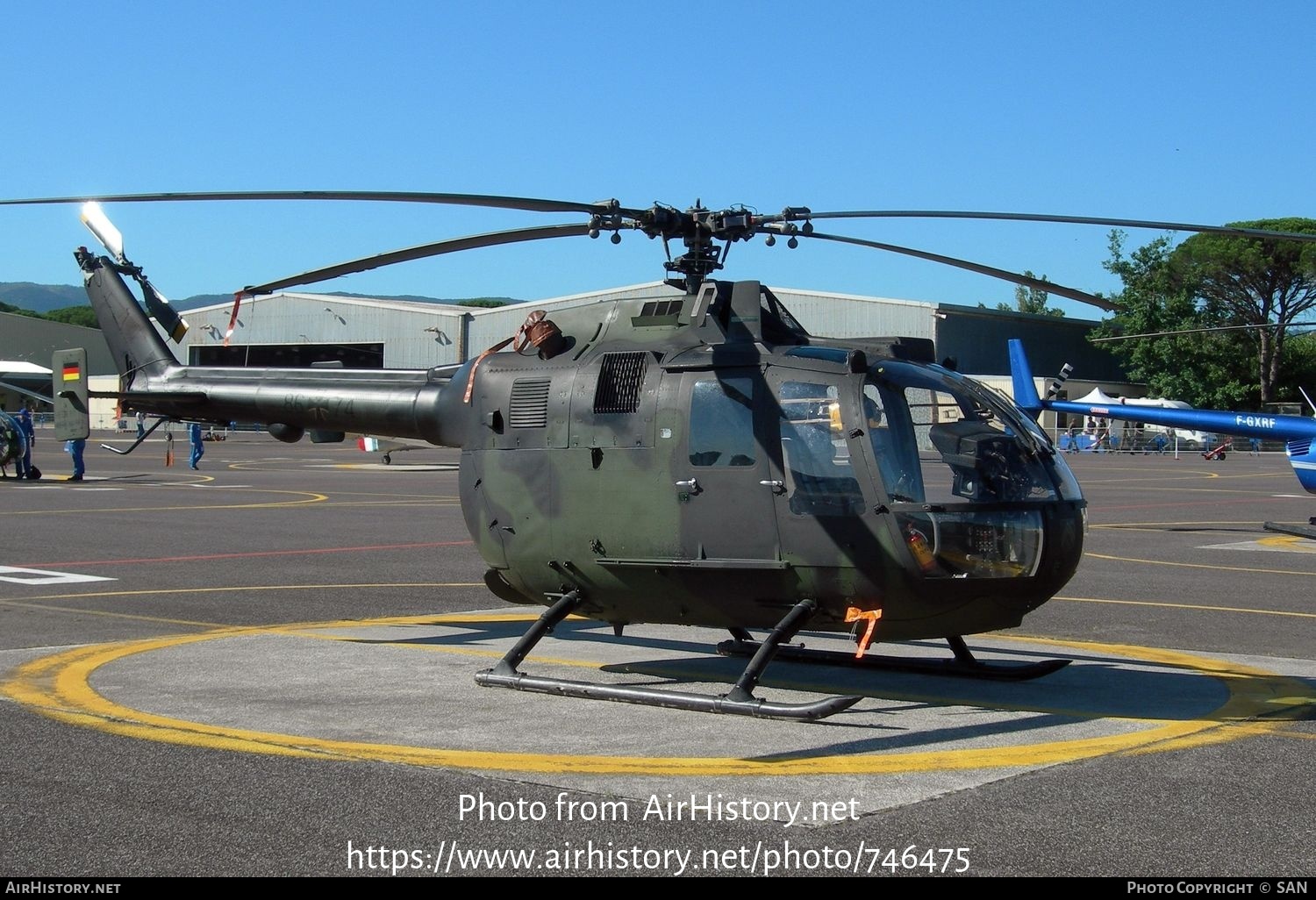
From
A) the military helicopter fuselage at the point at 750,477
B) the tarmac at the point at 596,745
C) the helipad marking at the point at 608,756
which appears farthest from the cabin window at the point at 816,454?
the helipad marking at the point at 608,756

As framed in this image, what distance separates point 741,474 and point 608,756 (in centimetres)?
224

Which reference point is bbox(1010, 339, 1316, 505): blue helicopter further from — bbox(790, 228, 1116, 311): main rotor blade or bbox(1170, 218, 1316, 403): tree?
bbox(1170, 218, 1316, 403): tree

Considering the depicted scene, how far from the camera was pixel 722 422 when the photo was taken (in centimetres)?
878

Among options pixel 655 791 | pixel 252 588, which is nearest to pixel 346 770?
pixel 655 791

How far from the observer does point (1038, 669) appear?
31.5 feet

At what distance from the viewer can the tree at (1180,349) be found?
79.5 metres

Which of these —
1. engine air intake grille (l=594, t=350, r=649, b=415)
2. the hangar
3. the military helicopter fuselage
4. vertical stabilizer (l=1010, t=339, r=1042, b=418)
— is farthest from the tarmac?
the hangar

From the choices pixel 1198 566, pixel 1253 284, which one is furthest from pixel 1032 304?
pixel 1198 566

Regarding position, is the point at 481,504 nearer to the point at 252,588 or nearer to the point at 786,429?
the point at 786,429

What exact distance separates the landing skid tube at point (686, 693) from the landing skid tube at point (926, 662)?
41.0 inches

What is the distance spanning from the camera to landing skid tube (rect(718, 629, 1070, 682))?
9.54 metres

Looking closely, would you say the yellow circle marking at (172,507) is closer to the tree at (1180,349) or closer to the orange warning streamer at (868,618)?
the orange warning streamer at (868,618)

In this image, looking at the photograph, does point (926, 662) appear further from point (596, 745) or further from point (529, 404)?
point (529, 404)

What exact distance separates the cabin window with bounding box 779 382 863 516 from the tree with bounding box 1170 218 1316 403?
78.8 m
